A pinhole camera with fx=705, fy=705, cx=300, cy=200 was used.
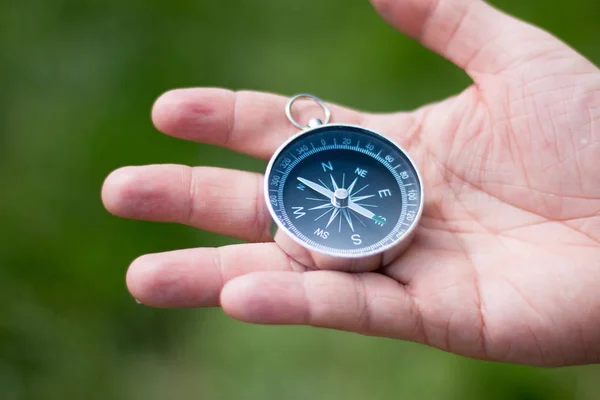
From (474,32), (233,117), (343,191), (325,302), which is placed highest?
(474,32)

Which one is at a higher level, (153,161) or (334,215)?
(334,215)

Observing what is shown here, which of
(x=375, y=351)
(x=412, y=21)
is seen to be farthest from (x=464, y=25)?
(x=375, y=351)

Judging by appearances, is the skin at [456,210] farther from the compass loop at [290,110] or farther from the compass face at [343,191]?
the compass face at [343,191]

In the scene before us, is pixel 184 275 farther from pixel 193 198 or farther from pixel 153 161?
pixel 153 161

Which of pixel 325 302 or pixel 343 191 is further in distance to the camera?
pixel 343 191

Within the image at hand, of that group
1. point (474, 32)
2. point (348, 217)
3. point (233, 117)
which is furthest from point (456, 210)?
point (233, 117)

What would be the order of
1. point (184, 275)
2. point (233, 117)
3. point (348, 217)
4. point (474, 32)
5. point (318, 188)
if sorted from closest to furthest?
1. point (184, 275)
2. point (348, 217)
3. point (318, 188)
4. point (233, 117)
5. point (474, 32)
